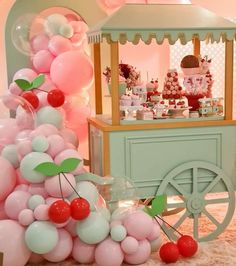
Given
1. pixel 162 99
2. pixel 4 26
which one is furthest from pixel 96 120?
pixel 4 26

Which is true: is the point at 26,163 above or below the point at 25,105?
below

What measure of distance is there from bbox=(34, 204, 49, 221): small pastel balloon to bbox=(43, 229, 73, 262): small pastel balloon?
17 cm

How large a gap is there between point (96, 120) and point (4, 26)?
135cm

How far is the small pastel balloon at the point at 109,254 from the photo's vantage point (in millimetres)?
2771

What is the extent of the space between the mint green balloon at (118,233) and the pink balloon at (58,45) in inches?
63.1

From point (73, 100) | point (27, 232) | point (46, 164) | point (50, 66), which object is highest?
point (50, 66)

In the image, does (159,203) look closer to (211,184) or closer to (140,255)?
(140,255)

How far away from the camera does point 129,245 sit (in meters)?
2.78

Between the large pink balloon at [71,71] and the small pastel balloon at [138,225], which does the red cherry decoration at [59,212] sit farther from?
the large pink balloon at [71,71]

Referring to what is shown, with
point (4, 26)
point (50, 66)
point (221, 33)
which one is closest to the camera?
point (221, 33)

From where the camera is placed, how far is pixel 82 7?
4375 mm

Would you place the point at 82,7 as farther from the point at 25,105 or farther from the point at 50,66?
the point at 25,105

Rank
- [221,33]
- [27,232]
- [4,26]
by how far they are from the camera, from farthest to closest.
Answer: [4,26]
[221,33]
[27,232]

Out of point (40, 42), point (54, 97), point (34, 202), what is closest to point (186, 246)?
point (34, 202)
